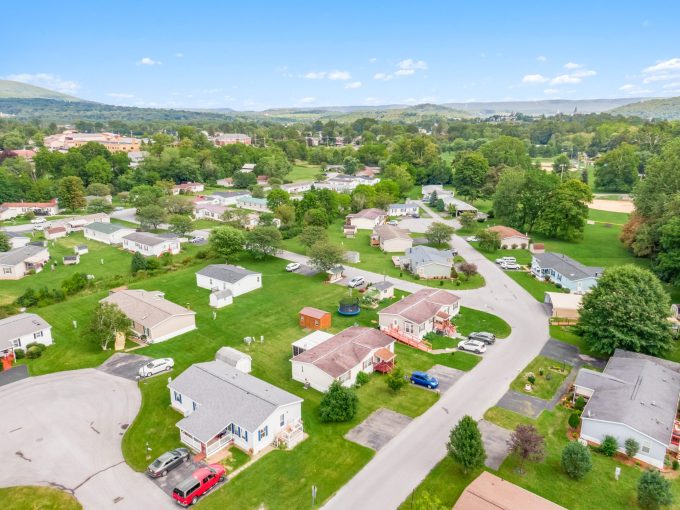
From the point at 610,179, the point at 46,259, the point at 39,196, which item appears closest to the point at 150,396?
the point at 46,259

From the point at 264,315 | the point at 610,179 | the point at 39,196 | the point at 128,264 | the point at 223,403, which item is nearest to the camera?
the point at 223,403

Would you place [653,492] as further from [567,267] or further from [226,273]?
[226,273]

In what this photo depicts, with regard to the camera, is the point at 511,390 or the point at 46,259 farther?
the point at 46,259

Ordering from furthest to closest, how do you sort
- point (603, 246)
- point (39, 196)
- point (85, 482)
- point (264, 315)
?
point (39, 196), point (603, 246), point (264, 315), point (85, 482)

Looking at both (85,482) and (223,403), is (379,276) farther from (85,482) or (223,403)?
(85,482)

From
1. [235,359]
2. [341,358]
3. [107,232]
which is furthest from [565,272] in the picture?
Result: [107,232]
